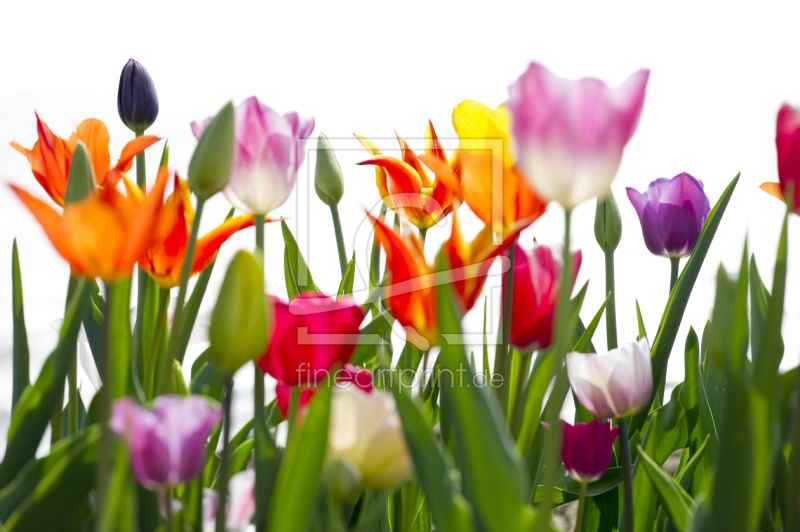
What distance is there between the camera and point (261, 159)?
0.40 meters

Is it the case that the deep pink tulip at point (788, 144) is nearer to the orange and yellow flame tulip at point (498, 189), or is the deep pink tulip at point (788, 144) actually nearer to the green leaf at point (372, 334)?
the orange and yellow flame tulip at point (498, 189)

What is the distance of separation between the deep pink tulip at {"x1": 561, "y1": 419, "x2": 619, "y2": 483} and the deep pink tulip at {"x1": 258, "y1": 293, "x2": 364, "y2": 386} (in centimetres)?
21

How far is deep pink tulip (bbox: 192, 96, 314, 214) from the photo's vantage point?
0.40 metres

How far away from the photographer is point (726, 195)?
0.52m

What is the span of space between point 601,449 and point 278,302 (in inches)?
10.4

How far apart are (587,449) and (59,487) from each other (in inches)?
13.0

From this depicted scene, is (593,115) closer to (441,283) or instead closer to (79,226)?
(441,283)

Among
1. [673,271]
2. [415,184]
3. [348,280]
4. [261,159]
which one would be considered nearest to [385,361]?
[261,159]

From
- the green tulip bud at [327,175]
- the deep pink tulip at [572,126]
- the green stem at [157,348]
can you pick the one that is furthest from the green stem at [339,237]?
the deep pink tulip at [572,126]

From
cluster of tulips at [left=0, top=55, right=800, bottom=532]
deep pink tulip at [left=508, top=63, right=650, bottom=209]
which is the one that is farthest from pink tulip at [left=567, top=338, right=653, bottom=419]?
deep pink tulip at [left=508, top=63, right=650, bottom=209]

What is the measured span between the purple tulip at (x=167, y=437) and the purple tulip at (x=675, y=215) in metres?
0.55

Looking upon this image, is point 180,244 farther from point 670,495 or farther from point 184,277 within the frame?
point 670,495

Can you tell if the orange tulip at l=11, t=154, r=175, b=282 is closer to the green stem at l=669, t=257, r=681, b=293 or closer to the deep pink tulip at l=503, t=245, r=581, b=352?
the deep pink tulip at l=503, t=245, r=581, b=352

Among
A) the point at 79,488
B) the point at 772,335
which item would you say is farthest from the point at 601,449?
the point at 79,488
